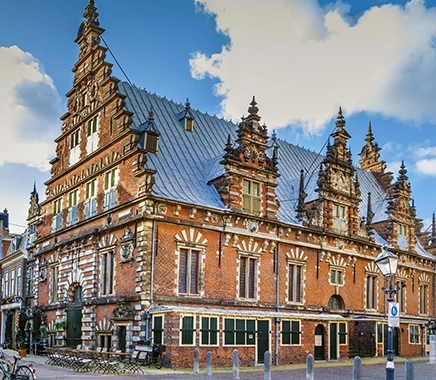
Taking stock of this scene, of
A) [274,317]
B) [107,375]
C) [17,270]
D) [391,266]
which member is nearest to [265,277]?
[274,317]

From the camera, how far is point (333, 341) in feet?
117

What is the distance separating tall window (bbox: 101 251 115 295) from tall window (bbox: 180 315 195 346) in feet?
18.0

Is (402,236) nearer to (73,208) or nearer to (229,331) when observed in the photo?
(229,331)

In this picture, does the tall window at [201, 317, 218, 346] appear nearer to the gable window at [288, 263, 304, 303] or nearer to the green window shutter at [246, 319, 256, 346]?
the green window shutter at [246, 319, 256, 346]

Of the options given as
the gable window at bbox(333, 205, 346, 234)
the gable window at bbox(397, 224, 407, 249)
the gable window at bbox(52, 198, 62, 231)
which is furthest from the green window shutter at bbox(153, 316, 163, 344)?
the gable window at bbox(397, 224, 407, 249)

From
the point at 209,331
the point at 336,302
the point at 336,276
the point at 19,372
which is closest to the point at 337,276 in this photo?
the point at 336,276

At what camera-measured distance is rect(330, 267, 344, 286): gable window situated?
38.6m

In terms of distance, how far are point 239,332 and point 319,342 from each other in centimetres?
704

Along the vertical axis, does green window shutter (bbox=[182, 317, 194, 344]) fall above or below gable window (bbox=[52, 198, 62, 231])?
below

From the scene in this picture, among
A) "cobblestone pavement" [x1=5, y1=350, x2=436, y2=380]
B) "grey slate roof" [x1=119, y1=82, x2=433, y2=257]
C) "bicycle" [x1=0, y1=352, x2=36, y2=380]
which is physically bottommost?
"cobblestone pavement" [x1=5, y1=350, x2=436, y2=380]

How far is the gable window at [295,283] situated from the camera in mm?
35875

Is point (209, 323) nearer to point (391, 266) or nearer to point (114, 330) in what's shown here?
point (114, 330)

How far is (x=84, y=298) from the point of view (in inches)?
1328

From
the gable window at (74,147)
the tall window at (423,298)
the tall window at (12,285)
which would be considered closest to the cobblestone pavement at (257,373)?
the gable window at (74,147)
